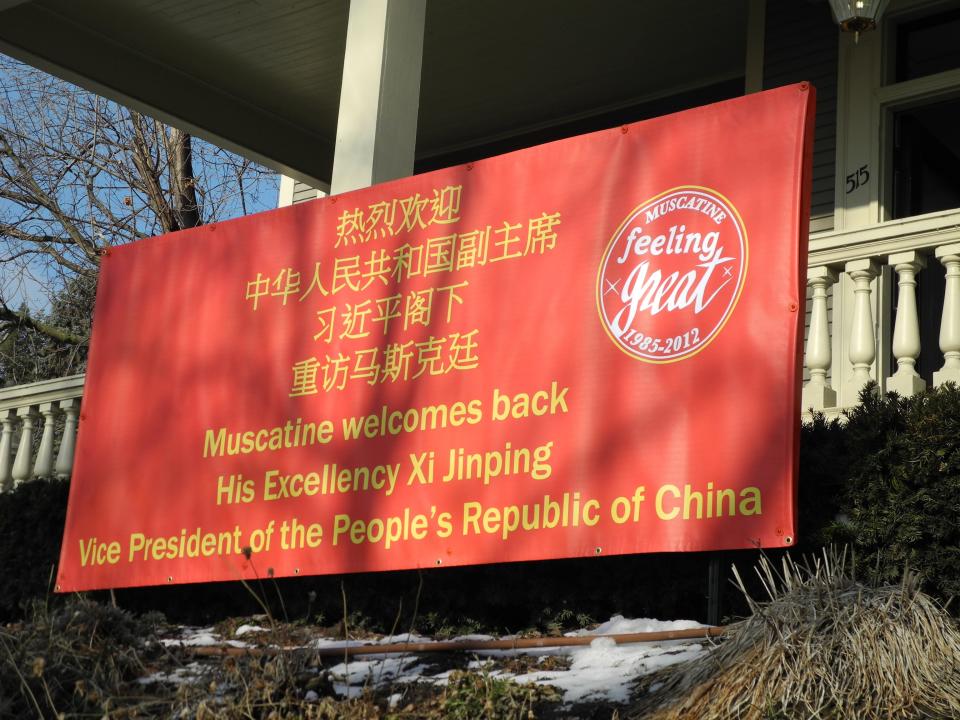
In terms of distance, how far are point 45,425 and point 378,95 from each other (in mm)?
3630

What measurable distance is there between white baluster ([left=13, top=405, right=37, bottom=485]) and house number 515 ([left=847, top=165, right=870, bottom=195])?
5.99m

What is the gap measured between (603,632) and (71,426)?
4.92 metres

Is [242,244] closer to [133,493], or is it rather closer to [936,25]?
[133,493]

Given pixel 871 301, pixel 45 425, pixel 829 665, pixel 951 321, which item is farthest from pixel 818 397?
pixel 45 425

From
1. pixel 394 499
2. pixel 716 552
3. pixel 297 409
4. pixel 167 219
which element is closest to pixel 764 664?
pixel 716 552

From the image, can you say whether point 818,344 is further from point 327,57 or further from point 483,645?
point 327,57

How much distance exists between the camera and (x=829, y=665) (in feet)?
12.6

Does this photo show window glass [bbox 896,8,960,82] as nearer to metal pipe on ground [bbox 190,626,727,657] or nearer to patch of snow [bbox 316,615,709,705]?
patch of snow [bbox 316,615,709,705]

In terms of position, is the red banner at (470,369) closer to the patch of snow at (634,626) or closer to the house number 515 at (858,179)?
the patch of snow at (634,626)

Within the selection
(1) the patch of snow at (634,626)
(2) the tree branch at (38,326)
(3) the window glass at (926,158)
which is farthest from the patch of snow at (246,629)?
(2) the tree branch at (38,326)

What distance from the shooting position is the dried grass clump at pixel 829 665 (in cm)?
373

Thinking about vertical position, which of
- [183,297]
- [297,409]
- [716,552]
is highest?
[183,297]

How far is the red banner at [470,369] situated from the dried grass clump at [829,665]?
651 millimetres

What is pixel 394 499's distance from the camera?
5809 mm
